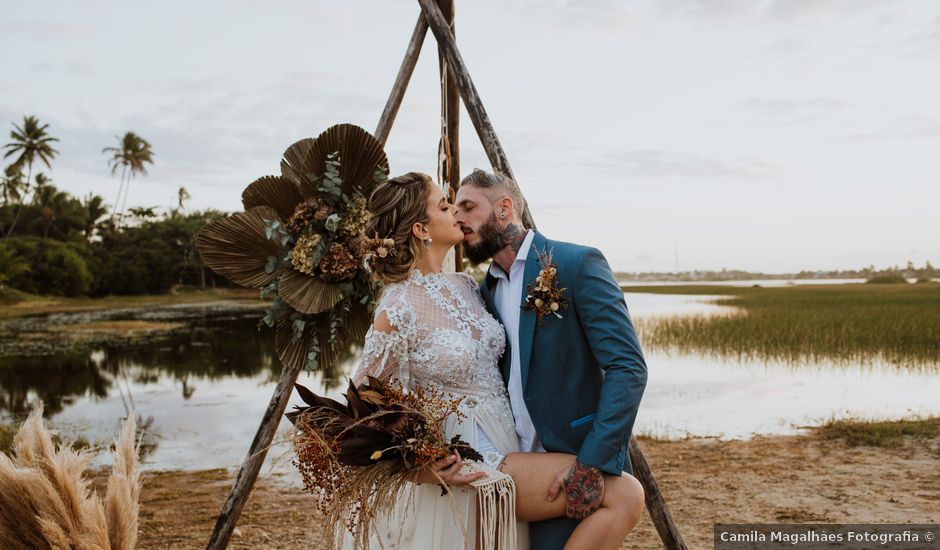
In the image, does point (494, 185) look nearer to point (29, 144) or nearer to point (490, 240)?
point (490, 240)

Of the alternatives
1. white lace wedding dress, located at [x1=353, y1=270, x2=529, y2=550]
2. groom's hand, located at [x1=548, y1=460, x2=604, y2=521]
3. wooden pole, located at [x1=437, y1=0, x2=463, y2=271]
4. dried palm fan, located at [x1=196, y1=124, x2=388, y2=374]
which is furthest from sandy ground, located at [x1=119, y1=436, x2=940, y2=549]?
groom's hand, located at [x1=548, y1=460, x2=604, y2=521]

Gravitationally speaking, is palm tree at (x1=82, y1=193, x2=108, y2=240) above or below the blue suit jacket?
above

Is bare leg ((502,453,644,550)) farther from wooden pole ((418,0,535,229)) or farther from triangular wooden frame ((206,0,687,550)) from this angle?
wooden pole ((418,0,535,229))

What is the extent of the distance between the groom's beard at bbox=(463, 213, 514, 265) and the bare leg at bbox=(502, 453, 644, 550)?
841 millimetres

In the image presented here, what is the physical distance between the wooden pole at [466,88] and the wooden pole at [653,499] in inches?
55.9

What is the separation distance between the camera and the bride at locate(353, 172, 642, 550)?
2605mm

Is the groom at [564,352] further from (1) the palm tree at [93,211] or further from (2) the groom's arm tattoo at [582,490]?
(1) the palm tree at [93,211]

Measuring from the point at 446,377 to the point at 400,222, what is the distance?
0.66m

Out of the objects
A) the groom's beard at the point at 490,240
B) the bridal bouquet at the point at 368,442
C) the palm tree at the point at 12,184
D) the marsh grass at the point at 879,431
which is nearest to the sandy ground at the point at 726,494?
the marsh grass at the point at 879,431

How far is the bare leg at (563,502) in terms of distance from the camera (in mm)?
2541

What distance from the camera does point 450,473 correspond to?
2.56 metres

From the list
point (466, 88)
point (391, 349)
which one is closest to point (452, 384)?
point (391, 349)

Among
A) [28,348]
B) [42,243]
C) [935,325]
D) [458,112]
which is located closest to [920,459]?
[458,112]

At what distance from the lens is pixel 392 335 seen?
2.80 metres
